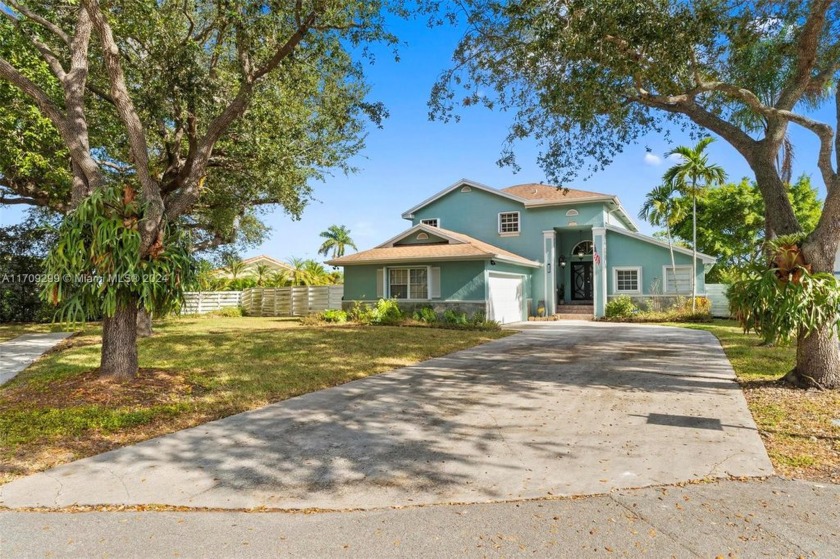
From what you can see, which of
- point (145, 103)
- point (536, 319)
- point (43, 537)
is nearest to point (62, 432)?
point (43, 537)

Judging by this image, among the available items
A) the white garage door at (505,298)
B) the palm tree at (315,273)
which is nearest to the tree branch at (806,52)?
the white garage door at (505,298)

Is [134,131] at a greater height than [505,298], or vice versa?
[134,131]

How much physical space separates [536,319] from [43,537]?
21.1m

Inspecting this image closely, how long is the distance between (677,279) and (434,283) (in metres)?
11.0

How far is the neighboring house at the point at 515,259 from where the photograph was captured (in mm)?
19797

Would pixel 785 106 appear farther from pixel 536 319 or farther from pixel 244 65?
pixel 536 319

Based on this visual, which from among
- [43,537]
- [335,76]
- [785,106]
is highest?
[335,76]

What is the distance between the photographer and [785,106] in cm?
812

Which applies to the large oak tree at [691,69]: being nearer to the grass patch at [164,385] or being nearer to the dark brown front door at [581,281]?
the grass patch at [164,385]

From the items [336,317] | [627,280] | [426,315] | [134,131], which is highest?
[134,131]

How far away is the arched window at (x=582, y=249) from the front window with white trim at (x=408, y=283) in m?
9.01

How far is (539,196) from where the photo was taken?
82.6ft

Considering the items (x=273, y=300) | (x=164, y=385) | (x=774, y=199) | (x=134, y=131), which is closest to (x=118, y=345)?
(x=164, y=385)

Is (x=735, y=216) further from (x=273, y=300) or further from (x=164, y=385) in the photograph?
(x=164, y=385)
